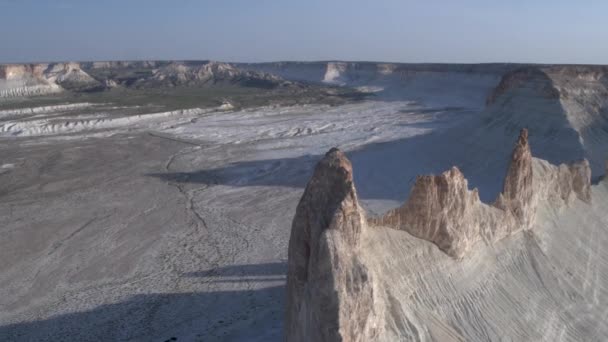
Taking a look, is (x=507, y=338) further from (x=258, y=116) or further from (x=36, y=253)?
(x=258, y=116)

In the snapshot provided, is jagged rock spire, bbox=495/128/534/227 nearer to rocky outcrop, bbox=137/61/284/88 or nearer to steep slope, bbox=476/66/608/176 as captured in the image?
steep slope, bbox=476/66/608/176

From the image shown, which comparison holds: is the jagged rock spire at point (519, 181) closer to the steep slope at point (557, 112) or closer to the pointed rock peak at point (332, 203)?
the pointed rock peak at point (332, 203)

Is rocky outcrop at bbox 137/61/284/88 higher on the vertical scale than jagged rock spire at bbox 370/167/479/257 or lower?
lower

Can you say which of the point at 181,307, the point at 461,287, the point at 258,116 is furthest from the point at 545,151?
the point at 258,116

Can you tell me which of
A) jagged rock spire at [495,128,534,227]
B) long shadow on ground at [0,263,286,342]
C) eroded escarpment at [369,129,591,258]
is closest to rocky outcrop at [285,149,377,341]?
eroded escarpment at [369,129,591,258]

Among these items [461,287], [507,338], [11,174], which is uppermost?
[461,287]

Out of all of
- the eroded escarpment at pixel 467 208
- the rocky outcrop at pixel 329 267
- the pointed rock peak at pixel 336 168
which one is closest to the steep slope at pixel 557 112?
the eroded escarpment at pixel 467 208
